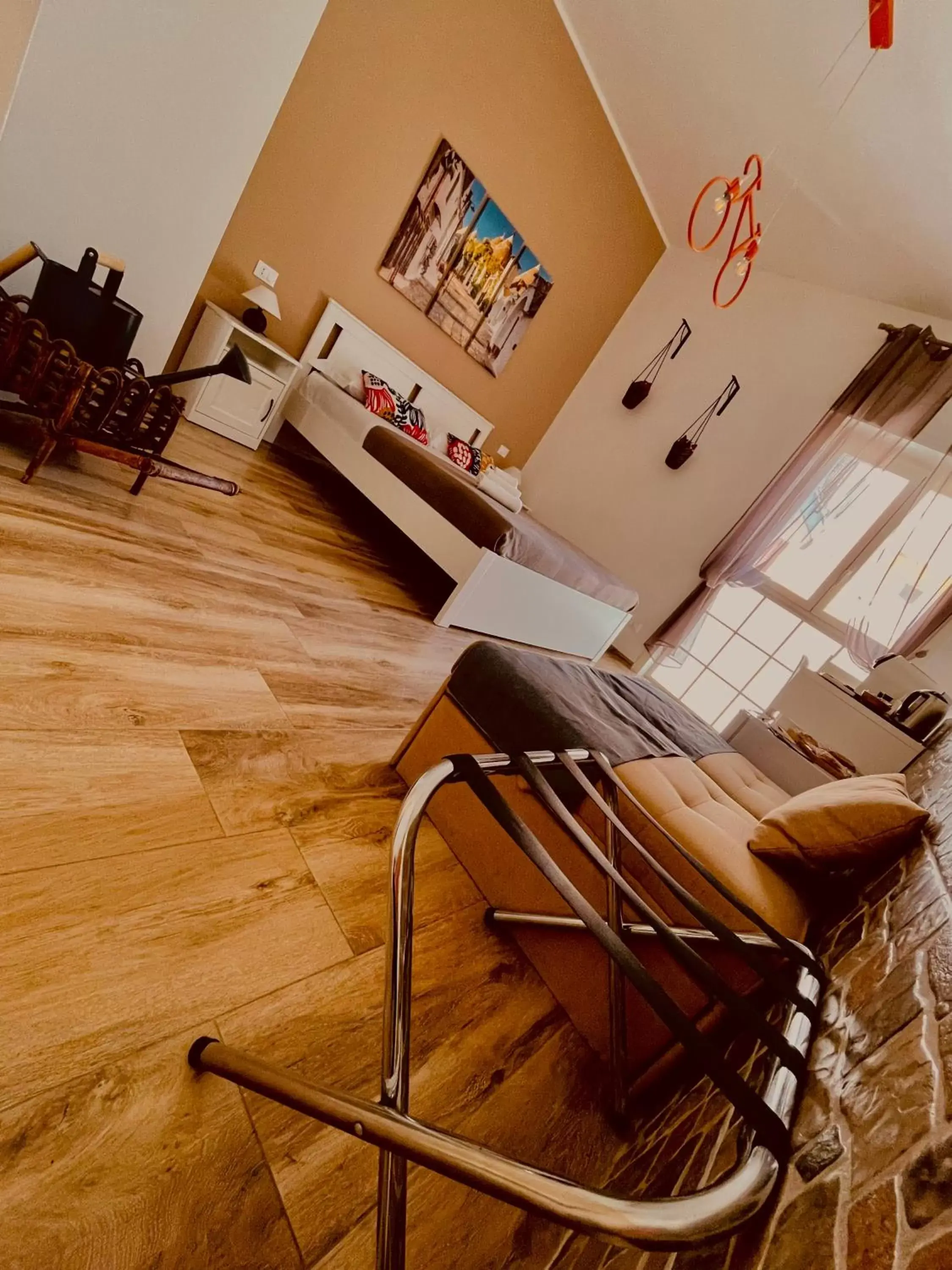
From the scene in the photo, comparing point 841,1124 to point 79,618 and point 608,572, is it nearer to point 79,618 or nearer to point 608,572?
point 79,618

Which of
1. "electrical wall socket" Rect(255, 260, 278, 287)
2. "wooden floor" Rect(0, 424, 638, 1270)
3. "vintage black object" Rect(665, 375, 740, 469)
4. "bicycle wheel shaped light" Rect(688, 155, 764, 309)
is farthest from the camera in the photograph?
"vintage black object" Rect(665, 375, 740, 469)

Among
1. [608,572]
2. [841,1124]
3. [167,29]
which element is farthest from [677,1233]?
[608,572]

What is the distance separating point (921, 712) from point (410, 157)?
178 inches

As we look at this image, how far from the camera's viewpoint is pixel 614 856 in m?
1.09

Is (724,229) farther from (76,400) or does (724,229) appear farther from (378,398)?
(76,400)

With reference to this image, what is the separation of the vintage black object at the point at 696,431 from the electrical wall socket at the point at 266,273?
344cm

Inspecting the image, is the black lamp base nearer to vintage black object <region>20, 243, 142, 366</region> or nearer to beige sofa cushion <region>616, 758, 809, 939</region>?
vintage black object <region>20, 243, 142, 366</region>

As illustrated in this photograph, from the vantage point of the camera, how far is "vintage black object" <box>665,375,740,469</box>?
4.71 m

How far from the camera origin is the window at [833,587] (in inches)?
152

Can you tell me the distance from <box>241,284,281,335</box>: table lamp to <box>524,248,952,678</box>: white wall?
9.77ft

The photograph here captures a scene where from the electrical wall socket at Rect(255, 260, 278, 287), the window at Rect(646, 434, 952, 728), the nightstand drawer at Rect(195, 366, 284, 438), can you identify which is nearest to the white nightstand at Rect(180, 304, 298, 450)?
the nightstand drawer at Rect(195, 366, 284, 438)

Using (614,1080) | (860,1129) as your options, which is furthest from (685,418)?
(860,1129)

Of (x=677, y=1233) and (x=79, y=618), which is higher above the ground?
(x=677, y=1233)

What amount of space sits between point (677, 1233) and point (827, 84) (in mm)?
4384
